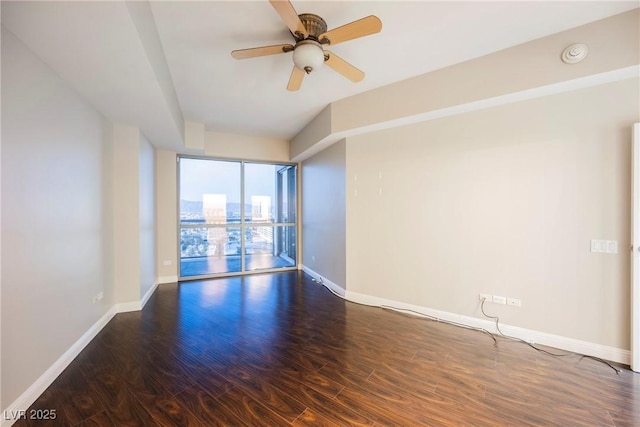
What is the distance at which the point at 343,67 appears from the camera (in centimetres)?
232

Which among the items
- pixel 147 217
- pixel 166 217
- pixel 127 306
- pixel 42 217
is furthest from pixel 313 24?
pixel 166 217

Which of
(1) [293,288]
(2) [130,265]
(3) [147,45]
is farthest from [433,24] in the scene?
(2) [130,265]

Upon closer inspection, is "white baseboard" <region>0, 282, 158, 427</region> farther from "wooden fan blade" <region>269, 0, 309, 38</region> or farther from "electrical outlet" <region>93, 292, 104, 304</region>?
"wooden fan blade" <region>269, 0, 309, 38</region>

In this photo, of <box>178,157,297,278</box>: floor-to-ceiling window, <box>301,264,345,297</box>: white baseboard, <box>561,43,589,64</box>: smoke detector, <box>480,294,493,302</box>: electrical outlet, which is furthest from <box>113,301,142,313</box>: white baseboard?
<box>561,43,589,64</box>: smoke detector

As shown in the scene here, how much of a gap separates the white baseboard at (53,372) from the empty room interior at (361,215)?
0.02 metres

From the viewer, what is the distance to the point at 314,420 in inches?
62.5

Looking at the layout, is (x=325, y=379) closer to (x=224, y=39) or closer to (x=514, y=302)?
(x=514, y=302)

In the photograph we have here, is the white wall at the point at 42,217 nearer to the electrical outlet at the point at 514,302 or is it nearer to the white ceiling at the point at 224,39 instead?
the white ceiling at the point at 224,39

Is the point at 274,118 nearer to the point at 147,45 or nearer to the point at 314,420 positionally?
the point at 147,45

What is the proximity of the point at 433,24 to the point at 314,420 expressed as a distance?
3.11m

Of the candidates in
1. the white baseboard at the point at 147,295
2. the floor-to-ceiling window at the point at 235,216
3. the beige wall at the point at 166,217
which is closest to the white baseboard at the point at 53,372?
the white baseboard at the point at 147,295

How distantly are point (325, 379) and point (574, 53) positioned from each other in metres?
3.39

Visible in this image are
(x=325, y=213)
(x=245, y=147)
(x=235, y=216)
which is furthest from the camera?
(x=235, y=216)

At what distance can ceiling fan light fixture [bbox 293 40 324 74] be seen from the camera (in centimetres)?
204
